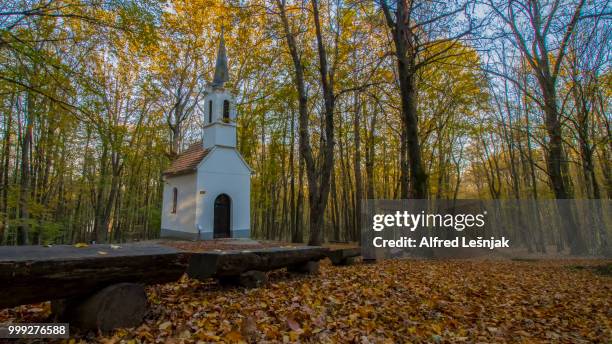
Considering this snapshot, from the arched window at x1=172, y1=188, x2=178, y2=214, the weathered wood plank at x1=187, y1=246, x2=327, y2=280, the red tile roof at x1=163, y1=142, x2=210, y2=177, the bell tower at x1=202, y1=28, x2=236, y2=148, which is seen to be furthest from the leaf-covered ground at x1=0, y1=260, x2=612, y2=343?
the arched window at x1=172, y1=188, x2=178, y2=214

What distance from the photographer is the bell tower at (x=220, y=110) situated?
1927cm

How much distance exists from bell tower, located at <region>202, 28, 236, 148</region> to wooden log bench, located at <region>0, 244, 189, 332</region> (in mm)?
15859

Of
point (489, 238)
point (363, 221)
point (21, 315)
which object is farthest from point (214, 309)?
point (489, 238)

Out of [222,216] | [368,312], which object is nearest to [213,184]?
[222,216]

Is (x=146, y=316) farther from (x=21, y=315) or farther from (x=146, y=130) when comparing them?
(x=146, y=130)

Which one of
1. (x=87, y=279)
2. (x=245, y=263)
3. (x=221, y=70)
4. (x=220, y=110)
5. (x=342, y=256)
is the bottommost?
(x=342, y=256)

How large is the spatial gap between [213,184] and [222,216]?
1.93 meters

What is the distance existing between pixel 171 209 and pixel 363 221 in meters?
12.5

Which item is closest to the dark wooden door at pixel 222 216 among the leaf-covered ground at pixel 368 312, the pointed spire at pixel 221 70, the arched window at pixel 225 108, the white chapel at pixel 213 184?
the white chapel at pixel 213 184

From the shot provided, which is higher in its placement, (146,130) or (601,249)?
(146,130)

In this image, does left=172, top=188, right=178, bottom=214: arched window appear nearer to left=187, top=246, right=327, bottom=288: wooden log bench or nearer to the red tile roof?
the red tile roof

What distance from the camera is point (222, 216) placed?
61.1 feet

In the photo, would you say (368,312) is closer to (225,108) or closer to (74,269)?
(74,269)

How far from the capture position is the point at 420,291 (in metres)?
5.58
